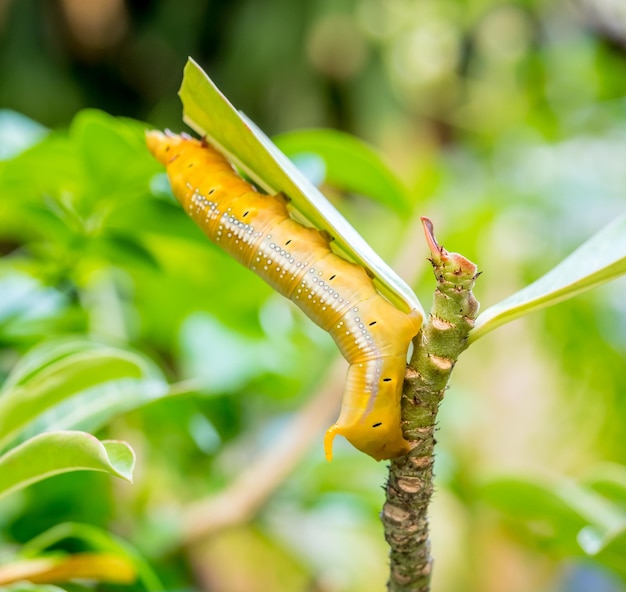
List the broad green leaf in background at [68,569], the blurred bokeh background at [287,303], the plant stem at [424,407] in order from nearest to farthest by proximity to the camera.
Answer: the plant stem at [424,407] < the broad green leaf in background at [68,569] < the blurred bokeh background at [287,303]

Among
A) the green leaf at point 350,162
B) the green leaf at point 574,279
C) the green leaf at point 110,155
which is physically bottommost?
the green leaf at point 574,279

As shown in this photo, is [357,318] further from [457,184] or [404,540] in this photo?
[457,184]

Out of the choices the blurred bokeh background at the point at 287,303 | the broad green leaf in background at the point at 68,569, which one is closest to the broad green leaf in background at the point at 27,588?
the broad green leaf in background at the point at 68,569

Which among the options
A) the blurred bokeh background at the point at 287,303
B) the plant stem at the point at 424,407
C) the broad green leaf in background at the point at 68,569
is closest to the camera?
the plant stem at the point at 424,407

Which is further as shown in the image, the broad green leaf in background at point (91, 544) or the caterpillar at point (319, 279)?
the broad green leaf in background at point (91, 544)

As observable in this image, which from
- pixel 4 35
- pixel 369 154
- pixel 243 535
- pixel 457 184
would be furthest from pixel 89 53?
pixel 369 154

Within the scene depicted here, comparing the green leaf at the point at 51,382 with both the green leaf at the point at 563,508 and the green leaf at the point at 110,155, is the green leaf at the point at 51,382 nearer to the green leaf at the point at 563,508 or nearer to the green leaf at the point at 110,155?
the green leaf at the point at 110,155

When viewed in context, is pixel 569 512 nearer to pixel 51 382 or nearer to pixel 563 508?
pixel 563 508
